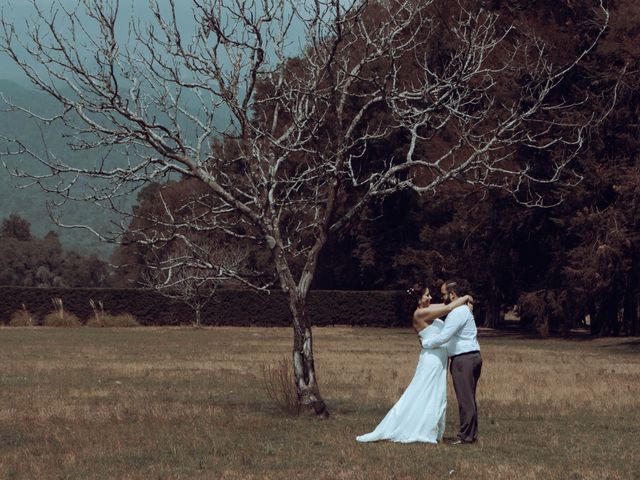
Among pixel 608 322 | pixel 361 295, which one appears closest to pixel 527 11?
pixel 608 322

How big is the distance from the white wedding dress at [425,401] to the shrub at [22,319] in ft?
168

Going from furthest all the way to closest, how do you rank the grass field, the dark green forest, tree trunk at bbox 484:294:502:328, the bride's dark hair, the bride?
tree trunk at bbox 484:294:502:328 < the dark green forest < the bride's dark hair < the bride < the grass field

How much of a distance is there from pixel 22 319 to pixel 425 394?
52.3 m

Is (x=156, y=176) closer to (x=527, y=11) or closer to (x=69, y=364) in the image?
(x=69, y=364)

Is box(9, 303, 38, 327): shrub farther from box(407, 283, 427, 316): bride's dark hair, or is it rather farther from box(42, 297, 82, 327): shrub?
box(407, 283, 427, 316): bride's dark hair

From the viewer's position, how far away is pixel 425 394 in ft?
48.1

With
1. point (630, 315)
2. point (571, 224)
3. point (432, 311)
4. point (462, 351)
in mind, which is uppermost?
point (571, 224)

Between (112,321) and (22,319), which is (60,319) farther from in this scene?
(112,321)

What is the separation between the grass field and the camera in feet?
42.0

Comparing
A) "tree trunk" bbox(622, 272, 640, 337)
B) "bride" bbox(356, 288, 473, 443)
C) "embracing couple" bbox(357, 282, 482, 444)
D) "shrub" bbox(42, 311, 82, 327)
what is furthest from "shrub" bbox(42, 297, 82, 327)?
"bride" bbox(356, 288, 473, 443)

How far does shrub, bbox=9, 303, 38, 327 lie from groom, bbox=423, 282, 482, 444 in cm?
5157

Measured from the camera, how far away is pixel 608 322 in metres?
54.6

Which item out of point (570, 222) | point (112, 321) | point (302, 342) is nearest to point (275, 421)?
point (302, 342)

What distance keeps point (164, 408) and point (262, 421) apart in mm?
2638
